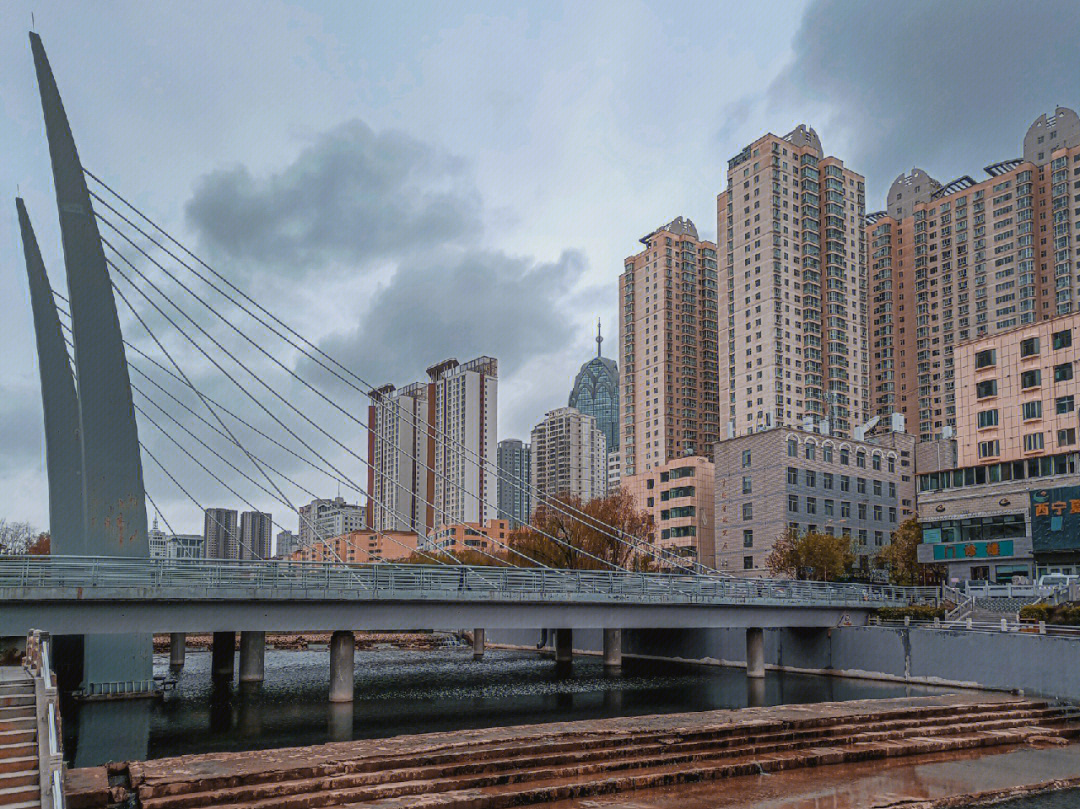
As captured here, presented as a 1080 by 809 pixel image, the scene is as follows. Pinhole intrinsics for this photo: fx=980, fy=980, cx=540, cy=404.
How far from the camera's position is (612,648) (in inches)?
2425

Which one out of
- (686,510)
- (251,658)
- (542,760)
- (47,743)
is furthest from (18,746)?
(686,510)

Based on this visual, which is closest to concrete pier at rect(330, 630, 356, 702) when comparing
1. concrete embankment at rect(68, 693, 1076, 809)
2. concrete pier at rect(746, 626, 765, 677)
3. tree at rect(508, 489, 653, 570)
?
concrete embankment at rect(68, 693, 1076, 809)

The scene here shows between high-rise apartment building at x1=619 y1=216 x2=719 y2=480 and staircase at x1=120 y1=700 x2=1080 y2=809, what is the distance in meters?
105

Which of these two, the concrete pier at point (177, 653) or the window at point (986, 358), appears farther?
the window at point (986, 358)

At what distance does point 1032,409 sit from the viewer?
2419 inches

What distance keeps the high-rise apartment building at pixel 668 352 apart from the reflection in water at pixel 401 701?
76.3 meters

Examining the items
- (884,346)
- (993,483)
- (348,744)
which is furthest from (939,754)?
(884,346)

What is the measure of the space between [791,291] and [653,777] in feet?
329

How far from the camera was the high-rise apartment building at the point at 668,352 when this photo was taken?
13800 centimetres

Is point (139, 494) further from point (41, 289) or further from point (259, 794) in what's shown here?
point (259, 794)

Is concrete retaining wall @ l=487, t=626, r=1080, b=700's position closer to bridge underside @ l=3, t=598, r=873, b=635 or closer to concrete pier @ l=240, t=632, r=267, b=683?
bridge underside @ l=3, t=598, r=873, b=635

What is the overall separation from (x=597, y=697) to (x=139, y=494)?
21.5m

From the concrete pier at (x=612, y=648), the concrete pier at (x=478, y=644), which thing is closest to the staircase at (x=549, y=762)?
the concrete pier at (x=612, y=648)

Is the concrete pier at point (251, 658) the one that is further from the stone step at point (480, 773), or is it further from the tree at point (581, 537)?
the stone step at point (480, 773)
